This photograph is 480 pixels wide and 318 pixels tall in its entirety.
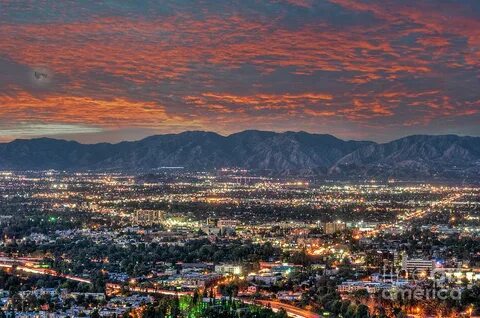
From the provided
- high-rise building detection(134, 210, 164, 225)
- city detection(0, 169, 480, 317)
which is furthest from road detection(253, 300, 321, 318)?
high-rise building detection(134, 210, 164, 225)

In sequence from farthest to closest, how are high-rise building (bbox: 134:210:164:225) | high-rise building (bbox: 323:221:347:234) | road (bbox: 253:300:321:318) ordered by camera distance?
high-rise building (bbox: 134:210:164:225) → high-rise building (bbox: 323:221:347:234) → road (bbox: 253:300:321:318)

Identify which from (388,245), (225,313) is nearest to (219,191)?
(388,245)

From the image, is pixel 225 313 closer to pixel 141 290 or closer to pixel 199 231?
pixel 141 290

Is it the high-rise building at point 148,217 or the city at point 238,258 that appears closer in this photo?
the city at point 238,258

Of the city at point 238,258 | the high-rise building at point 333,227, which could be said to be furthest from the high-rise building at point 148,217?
the high-rise building at point 333,227

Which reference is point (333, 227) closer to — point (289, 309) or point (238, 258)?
point (238, 258)

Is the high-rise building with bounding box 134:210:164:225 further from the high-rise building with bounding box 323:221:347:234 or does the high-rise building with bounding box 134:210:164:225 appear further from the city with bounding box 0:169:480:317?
the high-rise building with bounding box 323:221:347:234

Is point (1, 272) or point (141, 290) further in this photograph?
point (1, 272)

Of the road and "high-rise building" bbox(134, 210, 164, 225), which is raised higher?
"high-rise building" bbox(134, 210, 164, 225)

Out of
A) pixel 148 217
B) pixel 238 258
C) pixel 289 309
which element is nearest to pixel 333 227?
→ pixel 148 217

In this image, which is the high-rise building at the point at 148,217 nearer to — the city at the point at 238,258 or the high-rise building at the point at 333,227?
the city at the point at 238,258

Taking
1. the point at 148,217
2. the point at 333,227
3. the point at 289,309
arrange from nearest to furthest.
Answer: the point at 289,309 → the point at 333,227 → the point at 148,217
